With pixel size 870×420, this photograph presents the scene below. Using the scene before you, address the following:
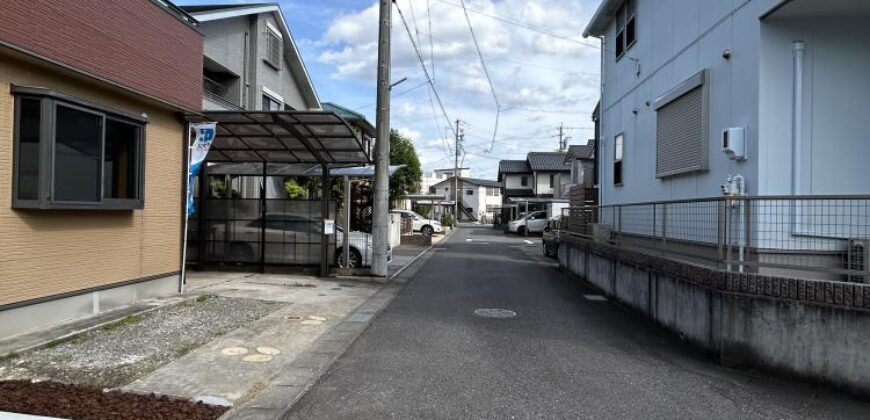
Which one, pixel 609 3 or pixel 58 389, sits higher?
pixel 609 3

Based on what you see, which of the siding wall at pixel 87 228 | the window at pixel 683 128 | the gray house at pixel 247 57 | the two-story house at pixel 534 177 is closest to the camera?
the siding wall at pixel 87 228

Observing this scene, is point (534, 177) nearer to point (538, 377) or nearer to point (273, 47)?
point (273, 47)

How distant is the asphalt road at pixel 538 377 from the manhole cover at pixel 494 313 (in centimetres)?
18

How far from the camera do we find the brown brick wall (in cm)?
643

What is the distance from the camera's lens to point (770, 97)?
7207mm

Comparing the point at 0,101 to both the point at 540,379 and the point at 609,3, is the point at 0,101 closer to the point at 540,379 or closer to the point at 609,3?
the point at 540,379

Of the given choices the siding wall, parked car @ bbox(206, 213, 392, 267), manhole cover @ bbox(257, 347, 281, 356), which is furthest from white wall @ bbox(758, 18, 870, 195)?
parked car @ bbox(206, 213, 392, 267)

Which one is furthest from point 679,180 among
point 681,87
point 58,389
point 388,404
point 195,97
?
point 58,389

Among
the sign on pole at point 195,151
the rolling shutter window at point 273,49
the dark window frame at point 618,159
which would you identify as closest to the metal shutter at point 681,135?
the dark window frame at point 618,159

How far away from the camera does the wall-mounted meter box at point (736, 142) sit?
756cm

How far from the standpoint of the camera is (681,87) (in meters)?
9.68

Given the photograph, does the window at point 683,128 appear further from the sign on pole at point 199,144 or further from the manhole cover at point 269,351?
the sign on pole at point 199,144

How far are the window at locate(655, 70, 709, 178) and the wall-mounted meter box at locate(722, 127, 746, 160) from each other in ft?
3.69

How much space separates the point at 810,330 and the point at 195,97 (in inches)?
374
